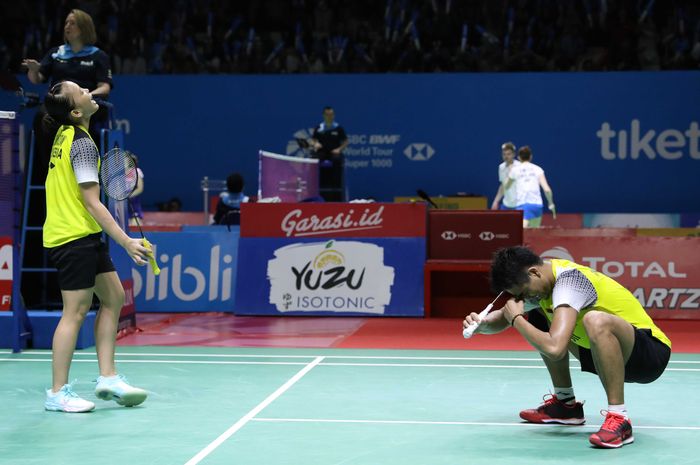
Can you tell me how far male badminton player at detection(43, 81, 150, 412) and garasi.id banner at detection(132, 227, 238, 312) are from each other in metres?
5.50

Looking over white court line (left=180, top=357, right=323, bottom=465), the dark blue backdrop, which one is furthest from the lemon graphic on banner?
the dark blue backdrop

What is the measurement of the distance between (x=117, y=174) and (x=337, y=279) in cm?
512

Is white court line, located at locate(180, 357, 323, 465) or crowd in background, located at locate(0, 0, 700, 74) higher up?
crowd in background, located at locate(0, 0, 700, 74)

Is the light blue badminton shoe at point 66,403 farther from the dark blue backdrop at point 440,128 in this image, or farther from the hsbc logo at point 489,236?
the dark blue backdrop at point 440,128

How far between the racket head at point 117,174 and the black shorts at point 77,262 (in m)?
0.38

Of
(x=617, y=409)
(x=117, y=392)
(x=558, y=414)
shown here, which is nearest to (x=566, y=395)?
(x=558, y=414)

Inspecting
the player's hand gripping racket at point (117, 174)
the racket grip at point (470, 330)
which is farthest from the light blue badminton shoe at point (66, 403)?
the racket grip at point (470, 330)

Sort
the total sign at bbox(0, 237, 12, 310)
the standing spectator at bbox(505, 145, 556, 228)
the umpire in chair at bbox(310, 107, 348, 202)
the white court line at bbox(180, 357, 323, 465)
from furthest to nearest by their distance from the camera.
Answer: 1. the umpire in chair at bbox(310, 107, 348, 202)
2. the standing spectator at bbox(505, 145, 556, 228)
3. the total sign at bbox(0, 237, 12, 310)
4. the white court line at bbox(180, 357, 323, 465)

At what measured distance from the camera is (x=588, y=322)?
193 inches

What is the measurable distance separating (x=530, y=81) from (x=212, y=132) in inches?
233

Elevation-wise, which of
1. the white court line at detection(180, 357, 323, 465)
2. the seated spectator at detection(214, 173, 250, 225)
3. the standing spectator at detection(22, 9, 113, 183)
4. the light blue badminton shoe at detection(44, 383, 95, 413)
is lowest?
the white court line at detection(180, 357, 323, 465)

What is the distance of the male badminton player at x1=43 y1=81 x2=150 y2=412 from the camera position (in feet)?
18.7

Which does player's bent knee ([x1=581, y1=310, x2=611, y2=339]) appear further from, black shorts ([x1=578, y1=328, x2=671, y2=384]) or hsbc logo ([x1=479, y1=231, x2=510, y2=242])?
hsbc logo ([x1=479, y1=231, x2=510, y2=242])

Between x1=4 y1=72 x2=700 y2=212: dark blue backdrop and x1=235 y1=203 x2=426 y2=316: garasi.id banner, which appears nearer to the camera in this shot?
x1=235 y1=203 x2=426 y2=316: garasi.id banner
